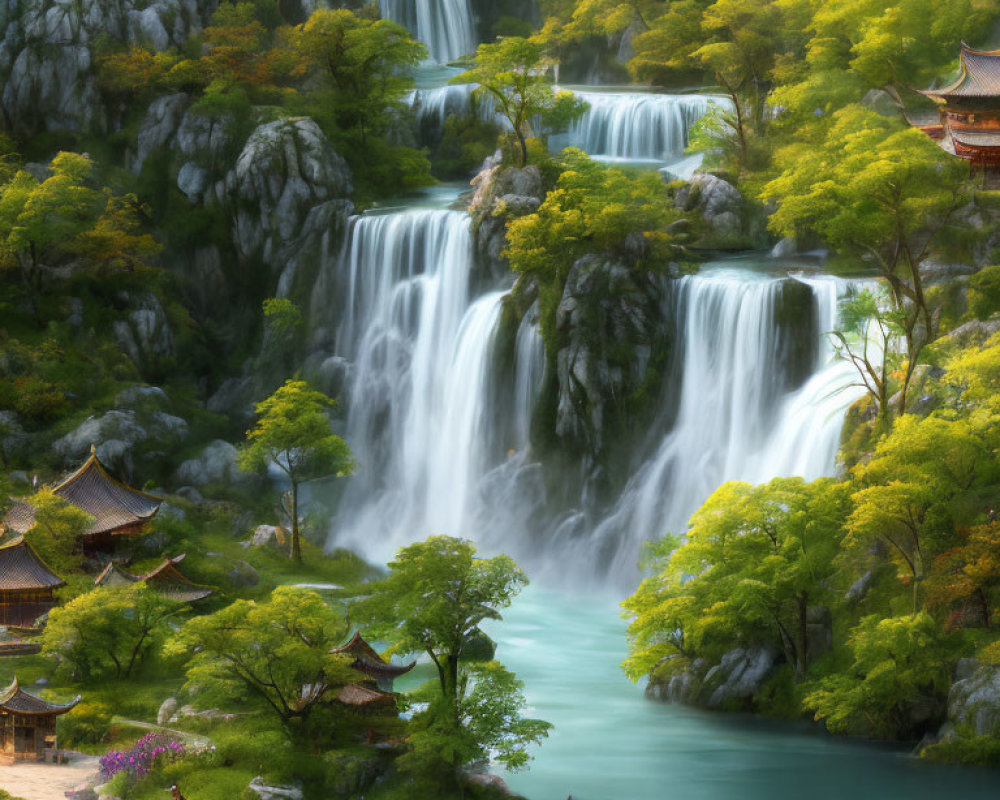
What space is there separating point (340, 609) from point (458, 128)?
101 feet

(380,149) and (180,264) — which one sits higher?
(380,149)

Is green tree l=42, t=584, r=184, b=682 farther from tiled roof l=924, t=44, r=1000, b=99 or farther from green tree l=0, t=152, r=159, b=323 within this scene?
tiled roof l=924, t=44, r=1000, b=99

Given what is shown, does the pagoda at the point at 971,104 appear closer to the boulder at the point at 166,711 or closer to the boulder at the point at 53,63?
the boulder at the point at 166,711

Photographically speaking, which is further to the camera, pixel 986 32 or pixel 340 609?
pixel 986 32

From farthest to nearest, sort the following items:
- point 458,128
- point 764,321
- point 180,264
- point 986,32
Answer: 1. point 458,128
2. point 180,264
3. point 986,32
4. point 764,321

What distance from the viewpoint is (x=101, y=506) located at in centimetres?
4688

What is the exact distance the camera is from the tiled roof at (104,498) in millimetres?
46531

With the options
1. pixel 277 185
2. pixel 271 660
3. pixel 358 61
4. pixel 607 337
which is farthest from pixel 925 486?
pixel 358 61

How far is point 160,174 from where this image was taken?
63188 millimetres

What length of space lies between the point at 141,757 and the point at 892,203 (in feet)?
86.7

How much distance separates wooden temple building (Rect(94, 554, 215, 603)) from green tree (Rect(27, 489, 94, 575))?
1.67 meters

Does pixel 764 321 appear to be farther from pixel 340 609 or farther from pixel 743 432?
pixel 340 609

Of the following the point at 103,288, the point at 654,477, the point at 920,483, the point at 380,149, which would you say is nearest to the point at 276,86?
the point at 380,149

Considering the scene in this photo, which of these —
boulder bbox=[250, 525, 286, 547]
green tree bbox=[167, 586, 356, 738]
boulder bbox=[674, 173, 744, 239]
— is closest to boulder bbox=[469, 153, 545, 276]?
boulder bbox=[674, 173, 744, 239]
